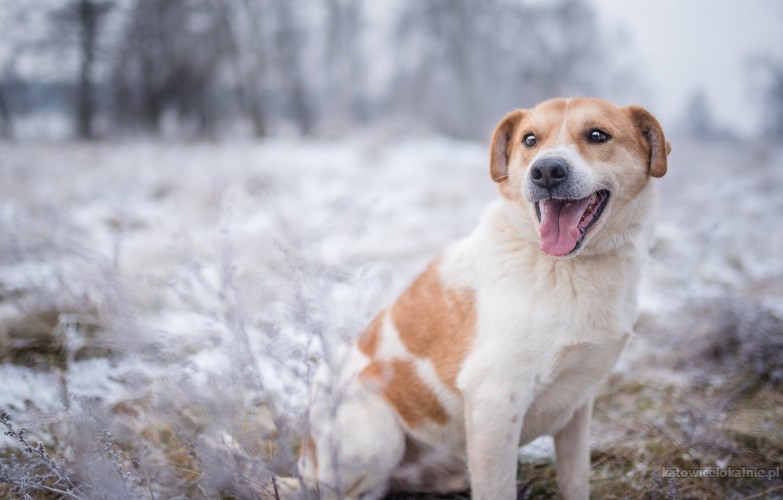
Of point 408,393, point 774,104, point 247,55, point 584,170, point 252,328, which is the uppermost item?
point 247,55

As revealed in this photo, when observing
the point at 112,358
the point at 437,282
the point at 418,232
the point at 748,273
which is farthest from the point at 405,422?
the point at 748,273

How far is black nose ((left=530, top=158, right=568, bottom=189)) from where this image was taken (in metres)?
1.67

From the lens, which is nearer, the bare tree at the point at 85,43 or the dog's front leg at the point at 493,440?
the dog's front leg at the point at 493,440

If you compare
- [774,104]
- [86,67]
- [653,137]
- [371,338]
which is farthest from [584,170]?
[86,67]

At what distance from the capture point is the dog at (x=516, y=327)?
171 centimetres

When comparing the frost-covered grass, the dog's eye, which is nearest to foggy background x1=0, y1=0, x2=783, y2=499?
the frost-covered grass

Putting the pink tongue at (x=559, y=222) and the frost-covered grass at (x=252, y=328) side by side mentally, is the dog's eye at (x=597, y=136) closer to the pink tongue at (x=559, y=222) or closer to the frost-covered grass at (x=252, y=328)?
the pink tongue at (x=559, y=222)

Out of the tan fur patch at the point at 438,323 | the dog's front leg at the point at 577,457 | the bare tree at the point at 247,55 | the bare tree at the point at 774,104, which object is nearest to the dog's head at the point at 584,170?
the tan fur patch at the point at 438,323

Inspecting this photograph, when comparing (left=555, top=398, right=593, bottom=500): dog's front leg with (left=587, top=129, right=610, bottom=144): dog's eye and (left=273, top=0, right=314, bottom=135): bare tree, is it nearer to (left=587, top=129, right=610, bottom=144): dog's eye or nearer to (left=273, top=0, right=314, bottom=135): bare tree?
(left=587, top=129, right=610, bottom=144): dog's eye

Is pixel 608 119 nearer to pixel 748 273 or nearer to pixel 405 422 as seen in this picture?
pixel 405 422

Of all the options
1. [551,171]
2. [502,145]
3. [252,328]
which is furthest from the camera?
[252,328]

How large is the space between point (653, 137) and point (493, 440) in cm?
133

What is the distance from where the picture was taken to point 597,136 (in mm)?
1840

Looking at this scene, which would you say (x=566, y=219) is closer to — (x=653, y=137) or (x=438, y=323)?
(x=653, y=137)
